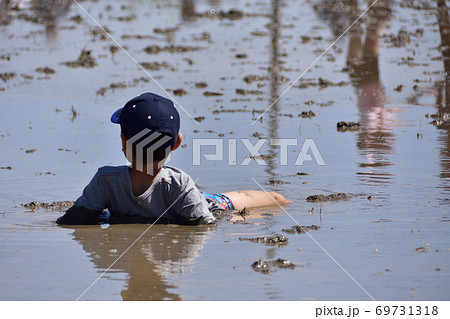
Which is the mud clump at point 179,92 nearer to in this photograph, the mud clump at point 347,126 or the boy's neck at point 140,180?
the mud clump at point 347,126

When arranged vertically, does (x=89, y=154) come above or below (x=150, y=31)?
below

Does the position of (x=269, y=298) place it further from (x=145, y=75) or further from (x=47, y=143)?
(x=145, y=75)

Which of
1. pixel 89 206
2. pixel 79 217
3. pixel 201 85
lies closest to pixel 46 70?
pixel 201 85

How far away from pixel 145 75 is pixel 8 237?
23.3 ft

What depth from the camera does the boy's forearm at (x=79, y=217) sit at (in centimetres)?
545

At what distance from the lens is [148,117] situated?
207 inches

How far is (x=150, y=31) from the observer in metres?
17.3

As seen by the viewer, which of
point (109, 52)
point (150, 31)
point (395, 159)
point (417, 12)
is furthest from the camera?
point (417, 12)

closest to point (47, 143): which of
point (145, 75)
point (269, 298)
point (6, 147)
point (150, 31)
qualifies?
point (6, 147)

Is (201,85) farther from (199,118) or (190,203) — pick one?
(190,203)

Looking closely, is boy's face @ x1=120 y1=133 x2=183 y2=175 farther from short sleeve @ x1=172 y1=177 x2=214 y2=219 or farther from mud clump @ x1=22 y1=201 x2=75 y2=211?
mud clump @ x1=22 y1=201 x2=75 y2=211

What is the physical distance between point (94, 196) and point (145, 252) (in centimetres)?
60

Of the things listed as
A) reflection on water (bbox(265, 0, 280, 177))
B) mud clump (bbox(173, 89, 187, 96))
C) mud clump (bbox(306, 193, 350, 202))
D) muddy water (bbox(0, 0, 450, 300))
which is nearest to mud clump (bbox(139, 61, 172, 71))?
muddy water (bbox(0, 0, 450, 300))

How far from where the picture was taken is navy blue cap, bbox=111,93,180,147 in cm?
525
